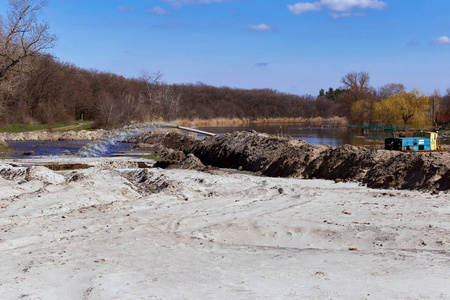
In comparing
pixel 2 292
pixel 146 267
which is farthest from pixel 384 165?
pixel 2 292

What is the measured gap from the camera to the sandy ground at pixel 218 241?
19.2 feet

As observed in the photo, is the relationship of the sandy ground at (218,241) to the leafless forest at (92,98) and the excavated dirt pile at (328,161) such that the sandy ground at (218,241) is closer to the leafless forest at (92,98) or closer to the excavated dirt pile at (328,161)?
the excavated dirt pile at (328,161)

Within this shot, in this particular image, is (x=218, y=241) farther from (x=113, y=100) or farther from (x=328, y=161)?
(x=113, y=100)

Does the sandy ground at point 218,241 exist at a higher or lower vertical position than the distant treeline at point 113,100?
lower

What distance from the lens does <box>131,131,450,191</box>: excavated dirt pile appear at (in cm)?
1310

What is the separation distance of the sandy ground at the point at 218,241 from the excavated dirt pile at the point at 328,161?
1106 millimetres

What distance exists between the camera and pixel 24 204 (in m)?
10.6

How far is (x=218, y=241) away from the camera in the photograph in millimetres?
8227

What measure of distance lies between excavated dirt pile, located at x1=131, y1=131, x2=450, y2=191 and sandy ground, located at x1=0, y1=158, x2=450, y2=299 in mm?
1106

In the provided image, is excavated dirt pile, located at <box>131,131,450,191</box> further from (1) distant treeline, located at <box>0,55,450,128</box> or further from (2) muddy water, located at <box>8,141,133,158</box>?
(1) distant treeline, located at <box>0,55,450,128</box>

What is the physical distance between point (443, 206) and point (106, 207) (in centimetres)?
754

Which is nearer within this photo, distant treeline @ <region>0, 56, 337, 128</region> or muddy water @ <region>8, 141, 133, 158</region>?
muddy water @ <region>8, 141, 133, 158</region>

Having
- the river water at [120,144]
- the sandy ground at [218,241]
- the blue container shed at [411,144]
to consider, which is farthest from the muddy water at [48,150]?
A: the blue container shed at [411,144]

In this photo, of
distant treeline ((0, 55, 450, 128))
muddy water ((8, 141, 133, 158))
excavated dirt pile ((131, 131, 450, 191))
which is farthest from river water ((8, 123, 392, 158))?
excavated dirt pile ((131, 131, 450, 191))
